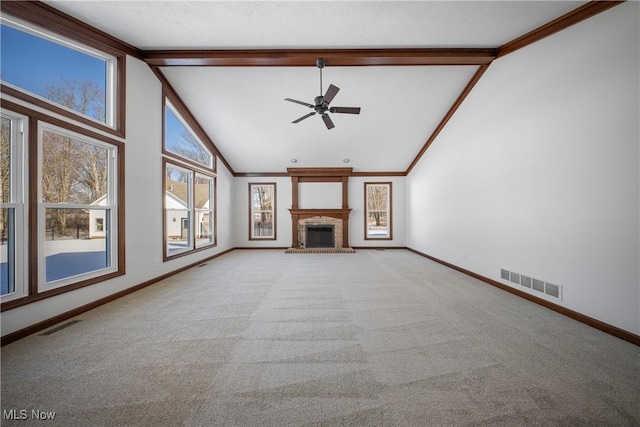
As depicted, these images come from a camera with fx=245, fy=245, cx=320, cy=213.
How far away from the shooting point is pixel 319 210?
7707mm

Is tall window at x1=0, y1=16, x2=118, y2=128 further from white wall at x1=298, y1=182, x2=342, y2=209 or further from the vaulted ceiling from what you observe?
white wall at x1=298, y1=182, x2=342, y2=209

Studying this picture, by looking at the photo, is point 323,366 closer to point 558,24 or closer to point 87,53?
point 558,24

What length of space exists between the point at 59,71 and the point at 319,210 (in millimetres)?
5948

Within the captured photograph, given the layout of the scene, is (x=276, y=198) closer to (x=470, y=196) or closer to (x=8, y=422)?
(x=470, y=196)

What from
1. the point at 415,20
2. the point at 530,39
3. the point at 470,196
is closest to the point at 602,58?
the point at 530,39

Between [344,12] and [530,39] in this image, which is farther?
[530,39]

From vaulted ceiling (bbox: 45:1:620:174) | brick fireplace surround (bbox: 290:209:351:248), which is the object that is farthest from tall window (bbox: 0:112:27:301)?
brick fireplace surround (bbox: 290:209:351:248)

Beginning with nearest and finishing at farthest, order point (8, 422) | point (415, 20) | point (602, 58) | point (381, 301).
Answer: point (8, 422)
point (602, 58)
point (415, 20)
point (381, 301)

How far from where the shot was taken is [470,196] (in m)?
4.43

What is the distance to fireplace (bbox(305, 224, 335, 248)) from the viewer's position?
7.68 metres

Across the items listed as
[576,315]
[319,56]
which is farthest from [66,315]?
[576,315]

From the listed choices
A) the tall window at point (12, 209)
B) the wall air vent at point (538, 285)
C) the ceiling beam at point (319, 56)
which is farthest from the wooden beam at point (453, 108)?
the tall window at point (12, 209)

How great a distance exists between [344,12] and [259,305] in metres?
3.53

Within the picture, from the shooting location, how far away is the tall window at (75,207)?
2.53 metres
